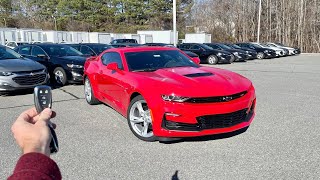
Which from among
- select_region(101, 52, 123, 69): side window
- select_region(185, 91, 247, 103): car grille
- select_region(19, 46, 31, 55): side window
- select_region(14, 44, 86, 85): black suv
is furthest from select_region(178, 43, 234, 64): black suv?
select_region(185, 91, 247, 103): car grille

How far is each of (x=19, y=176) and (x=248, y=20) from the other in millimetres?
46857

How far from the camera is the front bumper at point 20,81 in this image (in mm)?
7691

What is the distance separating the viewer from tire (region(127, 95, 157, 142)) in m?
4.38

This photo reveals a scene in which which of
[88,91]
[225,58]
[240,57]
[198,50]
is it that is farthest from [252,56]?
[88,91]

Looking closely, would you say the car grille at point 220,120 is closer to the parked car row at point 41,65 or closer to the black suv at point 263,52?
the parked car row at point 41,65

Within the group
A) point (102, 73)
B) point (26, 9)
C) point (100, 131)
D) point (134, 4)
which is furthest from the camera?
point (26, 9)

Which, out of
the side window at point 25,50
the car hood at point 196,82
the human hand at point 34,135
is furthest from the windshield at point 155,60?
the side window at point 25,50

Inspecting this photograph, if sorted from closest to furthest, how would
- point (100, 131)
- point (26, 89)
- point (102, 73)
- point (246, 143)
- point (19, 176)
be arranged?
point (19, 176) → point (246, 143) → point (100, 131) → point (102, 73) → point (26, 89)

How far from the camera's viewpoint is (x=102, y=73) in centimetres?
598

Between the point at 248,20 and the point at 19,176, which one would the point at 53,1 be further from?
the point at 19,176

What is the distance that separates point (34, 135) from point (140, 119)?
10.8ft

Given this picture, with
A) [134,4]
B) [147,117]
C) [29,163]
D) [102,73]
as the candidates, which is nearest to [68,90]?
[102,73]

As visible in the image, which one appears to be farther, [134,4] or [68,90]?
[134,4]

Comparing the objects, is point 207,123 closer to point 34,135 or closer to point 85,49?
point 34,135
